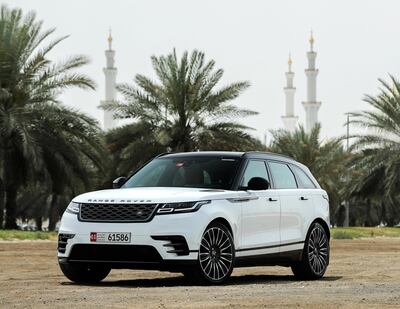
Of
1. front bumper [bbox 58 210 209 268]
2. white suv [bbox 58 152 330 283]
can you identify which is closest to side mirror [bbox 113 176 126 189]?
white suv [bbox 58 152 330 283]

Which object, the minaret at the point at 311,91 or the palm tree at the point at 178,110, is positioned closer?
the palm tree at the point at 178,110

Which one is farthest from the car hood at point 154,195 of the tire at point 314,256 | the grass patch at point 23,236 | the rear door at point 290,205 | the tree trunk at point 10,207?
the tree trunk at point 10,207

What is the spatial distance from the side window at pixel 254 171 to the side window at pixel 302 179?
95 centimetres

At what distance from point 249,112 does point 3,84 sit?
10.2 meters

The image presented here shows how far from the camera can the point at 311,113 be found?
16000 centimetres

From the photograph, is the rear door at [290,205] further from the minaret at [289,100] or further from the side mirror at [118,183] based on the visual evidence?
the minaret at [289,100]

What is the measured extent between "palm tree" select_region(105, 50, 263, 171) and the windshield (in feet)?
91.8

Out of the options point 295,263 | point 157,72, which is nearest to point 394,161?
point 157,72

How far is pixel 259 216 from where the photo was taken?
518 inches

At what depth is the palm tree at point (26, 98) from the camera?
120ft

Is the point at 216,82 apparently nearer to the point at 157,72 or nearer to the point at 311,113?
the point at 157,72

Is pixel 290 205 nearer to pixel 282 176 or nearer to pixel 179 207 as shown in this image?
pixel 282 176

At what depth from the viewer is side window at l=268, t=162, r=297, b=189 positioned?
1393cm

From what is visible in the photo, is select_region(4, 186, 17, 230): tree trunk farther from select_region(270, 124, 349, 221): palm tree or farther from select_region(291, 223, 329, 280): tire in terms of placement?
select_region(291, 223, 329, 280): tire
